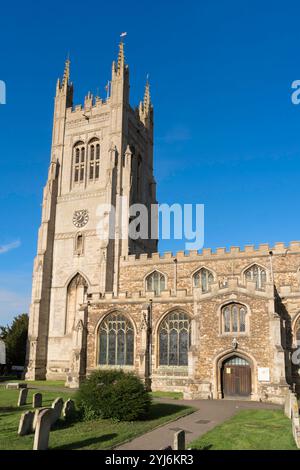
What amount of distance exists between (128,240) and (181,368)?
15.2m

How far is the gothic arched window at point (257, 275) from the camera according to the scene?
34.2 meters

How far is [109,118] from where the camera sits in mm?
45125

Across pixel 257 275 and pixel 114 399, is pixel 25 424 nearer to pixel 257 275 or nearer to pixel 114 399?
pixel 114 399

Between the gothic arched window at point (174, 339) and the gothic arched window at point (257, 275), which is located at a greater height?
the gothic arched window at point (257, 275)

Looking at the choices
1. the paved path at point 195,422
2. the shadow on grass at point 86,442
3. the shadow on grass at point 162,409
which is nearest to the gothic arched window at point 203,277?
the paved path at point 195,422

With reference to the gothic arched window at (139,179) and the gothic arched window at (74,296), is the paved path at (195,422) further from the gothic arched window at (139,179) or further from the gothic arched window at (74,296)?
the gothic arched window at (139,179)

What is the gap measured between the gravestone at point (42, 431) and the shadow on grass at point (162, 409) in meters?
6.06

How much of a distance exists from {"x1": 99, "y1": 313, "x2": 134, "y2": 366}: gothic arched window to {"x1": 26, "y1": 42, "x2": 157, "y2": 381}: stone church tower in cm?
434

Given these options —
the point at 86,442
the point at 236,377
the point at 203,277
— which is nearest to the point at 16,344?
the point at 203,277

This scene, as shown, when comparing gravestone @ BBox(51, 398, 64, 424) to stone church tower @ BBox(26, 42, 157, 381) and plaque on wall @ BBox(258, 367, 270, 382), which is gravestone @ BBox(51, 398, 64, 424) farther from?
stone church tower @ BBox(26, 42, 157, 381)

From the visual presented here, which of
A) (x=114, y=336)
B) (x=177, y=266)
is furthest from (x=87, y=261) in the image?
(x=114, y=336)

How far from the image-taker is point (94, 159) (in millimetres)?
44938

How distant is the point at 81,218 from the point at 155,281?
9.77 meters

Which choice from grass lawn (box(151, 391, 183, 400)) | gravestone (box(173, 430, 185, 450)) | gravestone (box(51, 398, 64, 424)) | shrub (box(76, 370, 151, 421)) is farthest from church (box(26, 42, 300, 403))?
gravestone (box(173, 430, 185, 450))
